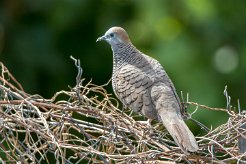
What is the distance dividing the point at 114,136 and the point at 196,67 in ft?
14.6

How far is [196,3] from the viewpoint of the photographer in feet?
26.6

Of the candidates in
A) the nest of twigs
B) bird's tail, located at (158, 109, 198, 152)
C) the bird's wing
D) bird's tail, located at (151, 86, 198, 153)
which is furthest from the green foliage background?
the nest of twigs

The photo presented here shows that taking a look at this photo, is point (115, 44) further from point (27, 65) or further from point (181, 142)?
point (27, 65)

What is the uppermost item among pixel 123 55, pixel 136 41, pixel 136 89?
pixel 123 55

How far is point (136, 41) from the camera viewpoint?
870 cm

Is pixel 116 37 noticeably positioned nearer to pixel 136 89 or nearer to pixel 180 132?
pixel 136 89

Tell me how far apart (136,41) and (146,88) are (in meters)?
3.89

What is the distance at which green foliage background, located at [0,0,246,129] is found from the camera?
809cm

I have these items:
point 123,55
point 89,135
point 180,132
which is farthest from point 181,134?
point 123,55

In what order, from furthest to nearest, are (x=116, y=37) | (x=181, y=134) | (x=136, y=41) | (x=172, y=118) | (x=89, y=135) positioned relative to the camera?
1. (x=136, y=41)
2. (x=116, y=37)
3. (x=172, y=118)
4. (x=181, y=134)
5. (x=89, y=135)

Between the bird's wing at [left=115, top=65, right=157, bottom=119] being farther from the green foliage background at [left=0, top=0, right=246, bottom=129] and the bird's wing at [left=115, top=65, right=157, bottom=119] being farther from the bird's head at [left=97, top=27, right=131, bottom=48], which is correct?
the green foliage background at [left=0, top=0, right=246, bottom=129]

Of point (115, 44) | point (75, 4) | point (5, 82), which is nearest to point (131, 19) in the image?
point (75, 4)

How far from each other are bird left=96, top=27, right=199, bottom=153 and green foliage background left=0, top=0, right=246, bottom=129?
2329mm

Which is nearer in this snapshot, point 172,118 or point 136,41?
point 172,118
